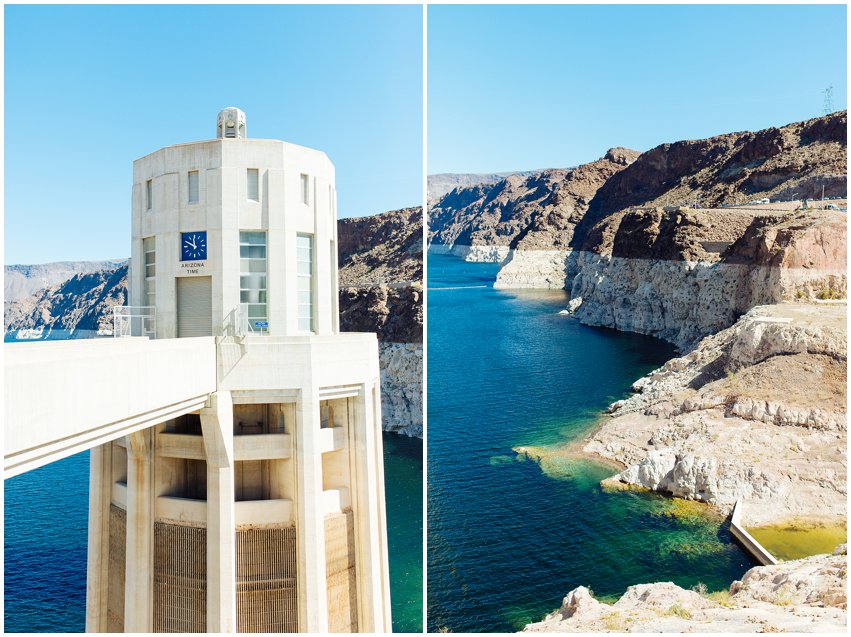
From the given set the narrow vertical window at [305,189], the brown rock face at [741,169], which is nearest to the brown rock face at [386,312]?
the brown rock face at [741,169]

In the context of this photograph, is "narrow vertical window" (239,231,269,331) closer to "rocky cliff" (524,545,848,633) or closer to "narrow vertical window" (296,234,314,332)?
"narrow vertical window" (296,234,314,332)

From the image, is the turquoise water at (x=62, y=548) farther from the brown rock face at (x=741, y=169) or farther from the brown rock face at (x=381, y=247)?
the brown rock face at (x=741, y=169)

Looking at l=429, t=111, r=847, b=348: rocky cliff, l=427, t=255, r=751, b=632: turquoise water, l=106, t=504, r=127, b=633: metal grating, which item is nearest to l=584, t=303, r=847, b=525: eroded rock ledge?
l=427, t=255, r=751, b=632: turquoise water

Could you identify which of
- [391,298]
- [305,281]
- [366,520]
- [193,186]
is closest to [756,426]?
[366,520]

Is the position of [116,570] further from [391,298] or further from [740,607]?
[391,298]

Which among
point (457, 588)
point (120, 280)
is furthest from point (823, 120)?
point (120, 280)

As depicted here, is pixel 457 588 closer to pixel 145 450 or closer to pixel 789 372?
pixel 145 450
